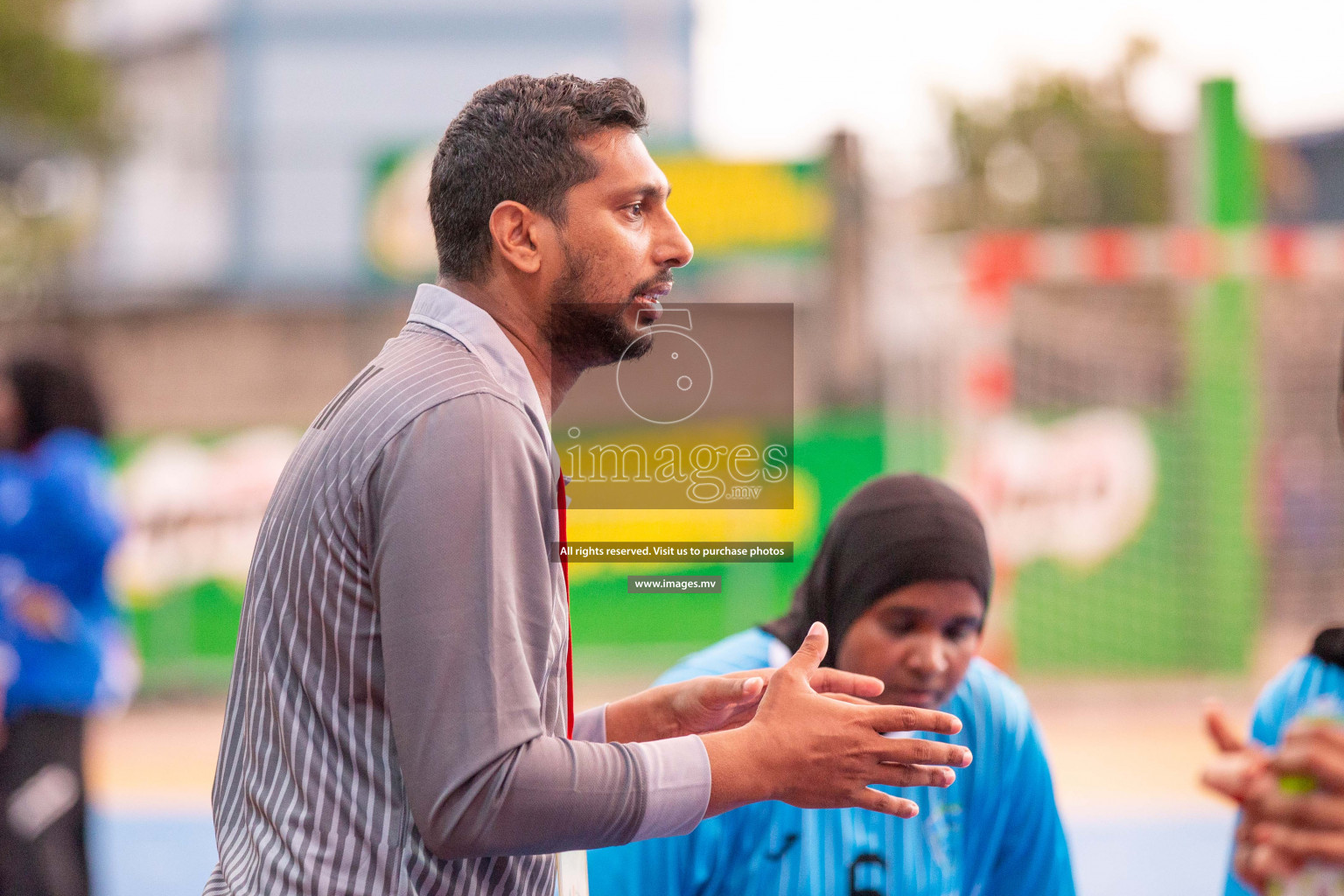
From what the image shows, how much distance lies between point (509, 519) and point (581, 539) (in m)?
0.37

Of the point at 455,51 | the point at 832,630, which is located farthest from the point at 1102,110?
the point at 832,630

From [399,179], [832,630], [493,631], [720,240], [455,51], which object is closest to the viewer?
[493,631]

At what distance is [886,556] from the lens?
81.0 inches

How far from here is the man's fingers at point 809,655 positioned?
1.46 metres

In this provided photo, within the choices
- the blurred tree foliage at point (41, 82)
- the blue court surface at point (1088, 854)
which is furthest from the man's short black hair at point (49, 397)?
A: the blurred tree foliage at point (41, 82)

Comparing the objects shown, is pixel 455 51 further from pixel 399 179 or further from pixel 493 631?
pixel 493 631

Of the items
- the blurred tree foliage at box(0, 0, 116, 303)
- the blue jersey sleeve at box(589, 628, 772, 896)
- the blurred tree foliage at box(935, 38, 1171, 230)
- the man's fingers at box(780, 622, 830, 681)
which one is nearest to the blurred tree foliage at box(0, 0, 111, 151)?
the blurred tree foliage at box(0, 0, 116, 303)

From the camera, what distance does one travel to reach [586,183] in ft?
5.13

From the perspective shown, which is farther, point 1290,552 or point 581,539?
point 1290,552

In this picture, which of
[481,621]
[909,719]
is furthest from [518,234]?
[909,719]

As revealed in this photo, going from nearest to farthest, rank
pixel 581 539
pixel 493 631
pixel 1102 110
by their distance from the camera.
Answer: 1. pixel 493 631
2. pixel 581 539
3. pixel 1102 110

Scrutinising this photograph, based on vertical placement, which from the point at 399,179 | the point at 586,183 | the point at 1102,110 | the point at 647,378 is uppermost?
the point at 1102,110

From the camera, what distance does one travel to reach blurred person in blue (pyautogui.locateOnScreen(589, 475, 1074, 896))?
204cm

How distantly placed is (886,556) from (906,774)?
0.65 metres
